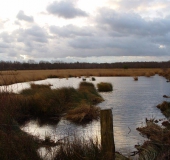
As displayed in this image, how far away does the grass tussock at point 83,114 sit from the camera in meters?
14.0

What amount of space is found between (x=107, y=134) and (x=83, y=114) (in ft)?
27.3

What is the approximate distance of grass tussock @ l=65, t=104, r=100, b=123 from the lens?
14.0 m

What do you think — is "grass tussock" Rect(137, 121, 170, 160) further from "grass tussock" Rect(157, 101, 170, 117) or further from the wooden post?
"grass tussock" Rect(157, 101, 170, 117)

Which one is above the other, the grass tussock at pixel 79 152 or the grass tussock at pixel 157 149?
the grass tussock at pixel 79 152

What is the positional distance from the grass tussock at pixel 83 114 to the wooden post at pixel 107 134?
7889 mm

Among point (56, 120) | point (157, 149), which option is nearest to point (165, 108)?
point (56, 120)

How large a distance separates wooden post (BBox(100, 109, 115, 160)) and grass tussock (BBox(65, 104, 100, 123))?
7889 mm

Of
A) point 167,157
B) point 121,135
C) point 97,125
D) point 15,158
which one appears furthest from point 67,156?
point 97,125

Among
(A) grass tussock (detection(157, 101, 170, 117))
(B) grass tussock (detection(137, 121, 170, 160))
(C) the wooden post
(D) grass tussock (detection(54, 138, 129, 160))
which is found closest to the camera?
(C) the wooden post

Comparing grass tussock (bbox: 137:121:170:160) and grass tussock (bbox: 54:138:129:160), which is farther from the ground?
grass tussock (bbox: 54:138:129:160)

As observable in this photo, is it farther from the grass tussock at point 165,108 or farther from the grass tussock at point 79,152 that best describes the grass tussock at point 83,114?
the grass tussock at point 79,152

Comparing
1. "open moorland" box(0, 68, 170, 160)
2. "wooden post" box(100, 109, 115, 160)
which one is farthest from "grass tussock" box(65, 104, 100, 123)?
"wooden post" box(100, 109, 115, 160)

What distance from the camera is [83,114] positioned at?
14.2 m

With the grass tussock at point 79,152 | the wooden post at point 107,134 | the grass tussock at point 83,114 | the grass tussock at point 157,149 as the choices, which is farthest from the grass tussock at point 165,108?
the wooden post at point 107,134
